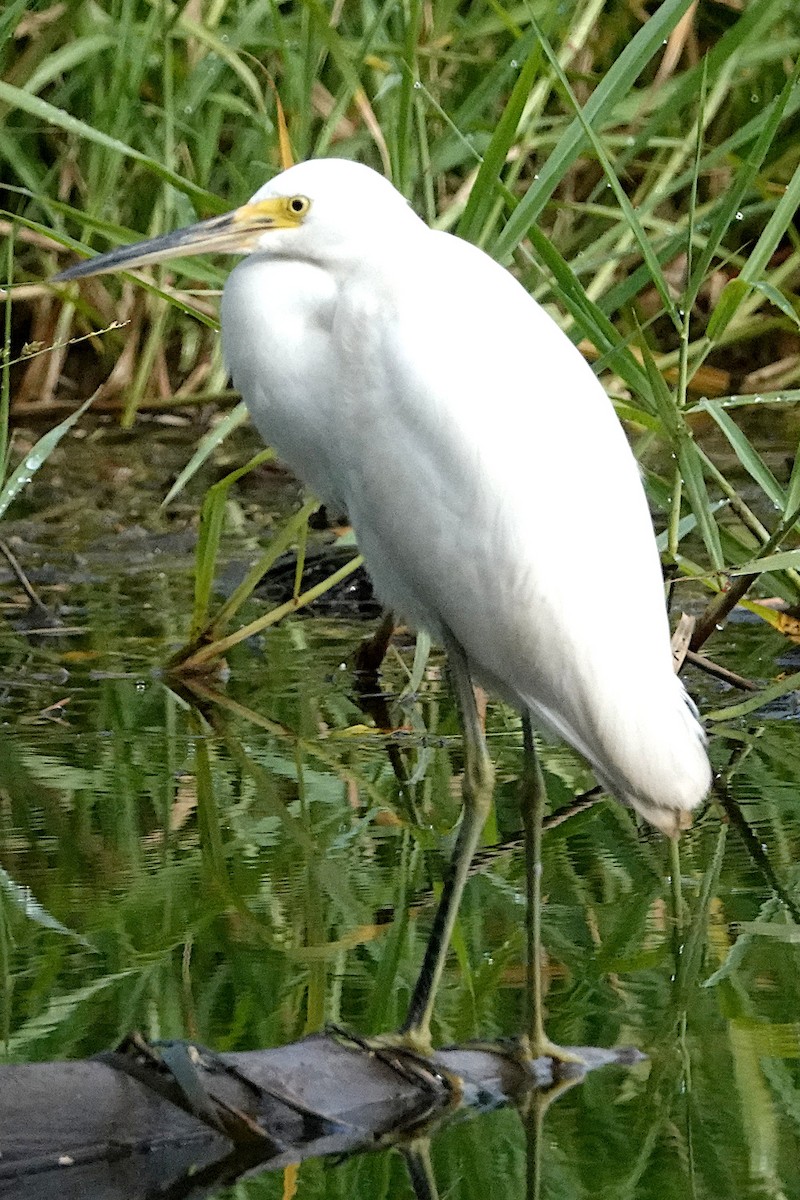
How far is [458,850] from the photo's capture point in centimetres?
274

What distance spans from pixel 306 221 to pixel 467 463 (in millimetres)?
398

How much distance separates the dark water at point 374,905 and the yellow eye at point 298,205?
921mm

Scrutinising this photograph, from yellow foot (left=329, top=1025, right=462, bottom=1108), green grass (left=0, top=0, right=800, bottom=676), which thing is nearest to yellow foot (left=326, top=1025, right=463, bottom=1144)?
yellow foot (left=329, top=1025, right=462, bottom=1108)

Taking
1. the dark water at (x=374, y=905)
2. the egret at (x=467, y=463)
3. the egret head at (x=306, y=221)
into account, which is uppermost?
the egret head at (x=306, y=221)

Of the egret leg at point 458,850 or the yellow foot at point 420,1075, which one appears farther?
the egret leg at point 458,850

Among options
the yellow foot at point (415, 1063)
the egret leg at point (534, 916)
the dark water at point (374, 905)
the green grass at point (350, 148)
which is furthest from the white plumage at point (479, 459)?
the green grass at point (350, 148)

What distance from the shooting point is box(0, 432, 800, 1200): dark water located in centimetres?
225

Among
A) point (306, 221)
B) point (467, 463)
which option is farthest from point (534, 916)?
→ point (306, 221)

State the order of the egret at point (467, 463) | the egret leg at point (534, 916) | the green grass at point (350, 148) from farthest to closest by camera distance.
A: the green grass at point (350, 148)
the egret at point (467, 463)
the egret leg at point (534, 916)

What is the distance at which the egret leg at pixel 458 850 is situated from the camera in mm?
2543

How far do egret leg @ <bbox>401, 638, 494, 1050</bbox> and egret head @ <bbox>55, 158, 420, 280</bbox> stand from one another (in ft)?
1.77

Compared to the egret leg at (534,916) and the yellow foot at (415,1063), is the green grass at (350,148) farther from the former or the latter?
the yellow foot at (415,1063)

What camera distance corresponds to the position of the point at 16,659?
4.39 meters

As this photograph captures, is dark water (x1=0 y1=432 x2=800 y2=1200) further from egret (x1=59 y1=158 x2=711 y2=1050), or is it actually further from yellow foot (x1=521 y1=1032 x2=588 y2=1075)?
egret (x1=59 y1=158 x2=711 y2=1050)
